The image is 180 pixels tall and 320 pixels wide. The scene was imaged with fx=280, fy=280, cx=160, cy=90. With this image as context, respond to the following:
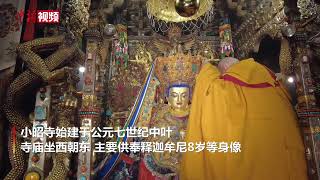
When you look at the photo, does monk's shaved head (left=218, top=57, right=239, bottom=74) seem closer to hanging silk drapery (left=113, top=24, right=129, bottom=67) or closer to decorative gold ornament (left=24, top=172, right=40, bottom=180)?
hanging silk drapery (left=113, top=24, right=129, bottom=67)

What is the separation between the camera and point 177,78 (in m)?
4.98

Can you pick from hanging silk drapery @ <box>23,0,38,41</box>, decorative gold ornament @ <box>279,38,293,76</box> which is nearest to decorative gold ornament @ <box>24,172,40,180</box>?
hanging silk drapery @ <box>23,0,38,41</box>

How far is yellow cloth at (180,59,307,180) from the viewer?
3.14 meters

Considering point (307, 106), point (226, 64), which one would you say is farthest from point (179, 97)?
point (307, 106)

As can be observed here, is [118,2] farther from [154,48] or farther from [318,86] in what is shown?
[318,86]

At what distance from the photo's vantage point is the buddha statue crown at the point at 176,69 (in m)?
4.96

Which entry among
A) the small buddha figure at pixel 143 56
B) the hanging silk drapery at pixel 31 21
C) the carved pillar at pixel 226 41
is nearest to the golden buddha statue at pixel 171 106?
the small buddha figure at pixel 143 56

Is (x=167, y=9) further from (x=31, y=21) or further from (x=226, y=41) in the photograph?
(x=31, y=21)

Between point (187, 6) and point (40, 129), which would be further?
point (40, 129)

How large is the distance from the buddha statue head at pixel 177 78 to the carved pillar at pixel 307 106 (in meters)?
1.68

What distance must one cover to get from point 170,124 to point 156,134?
28cm

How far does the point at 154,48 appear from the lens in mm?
5660

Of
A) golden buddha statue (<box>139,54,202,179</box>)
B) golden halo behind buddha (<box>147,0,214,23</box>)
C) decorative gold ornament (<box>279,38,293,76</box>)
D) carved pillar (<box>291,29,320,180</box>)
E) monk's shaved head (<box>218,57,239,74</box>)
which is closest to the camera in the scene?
carved pillar (<box>291,29,320,180</box>)

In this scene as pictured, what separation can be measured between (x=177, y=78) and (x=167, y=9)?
1.22 metres
